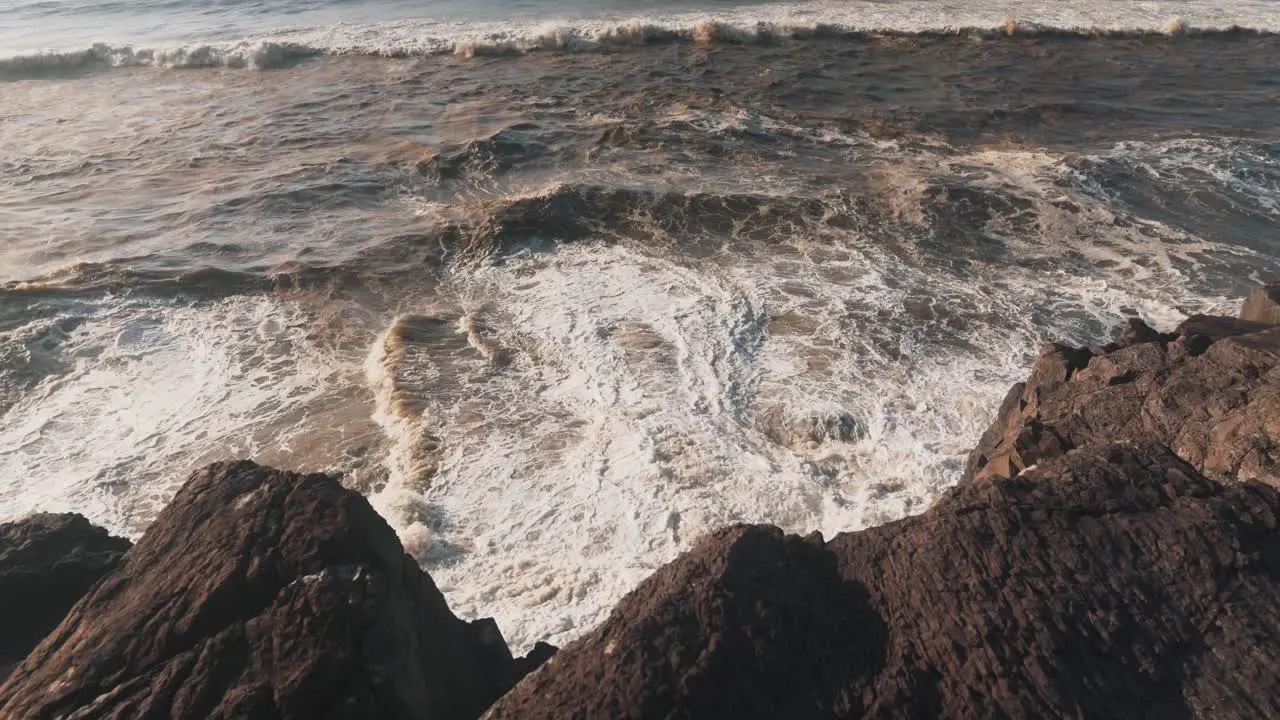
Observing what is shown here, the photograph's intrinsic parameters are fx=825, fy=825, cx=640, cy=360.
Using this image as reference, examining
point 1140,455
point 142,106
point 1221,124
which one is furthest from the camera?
point 142,106

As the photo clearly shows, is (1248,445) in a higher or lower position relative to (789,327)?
higher

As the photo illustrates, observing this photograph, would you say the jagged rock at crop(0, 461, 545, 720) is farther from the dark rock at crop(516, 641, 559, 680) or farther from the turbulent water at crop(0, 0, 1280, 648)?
the turbulent water at crop(0, 0, 1280, 648)

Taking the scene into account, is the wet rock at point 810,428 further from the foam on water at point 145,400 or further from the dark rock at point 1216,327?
the foam on water at point 145,400

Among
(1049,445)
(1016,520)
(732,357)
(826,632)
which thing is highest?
(1016,520)

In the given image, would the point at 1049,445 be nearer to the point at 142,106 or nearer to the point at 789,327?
the point at 789,327

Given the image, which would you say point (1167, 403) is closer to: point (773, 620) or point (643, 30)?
point (773, 620)

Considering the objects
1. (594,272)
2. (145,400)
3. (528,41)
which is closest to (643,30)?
(528,41)

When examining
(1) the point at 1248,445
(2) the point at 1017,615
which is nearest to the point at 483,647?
(2) the point at 1017,615
